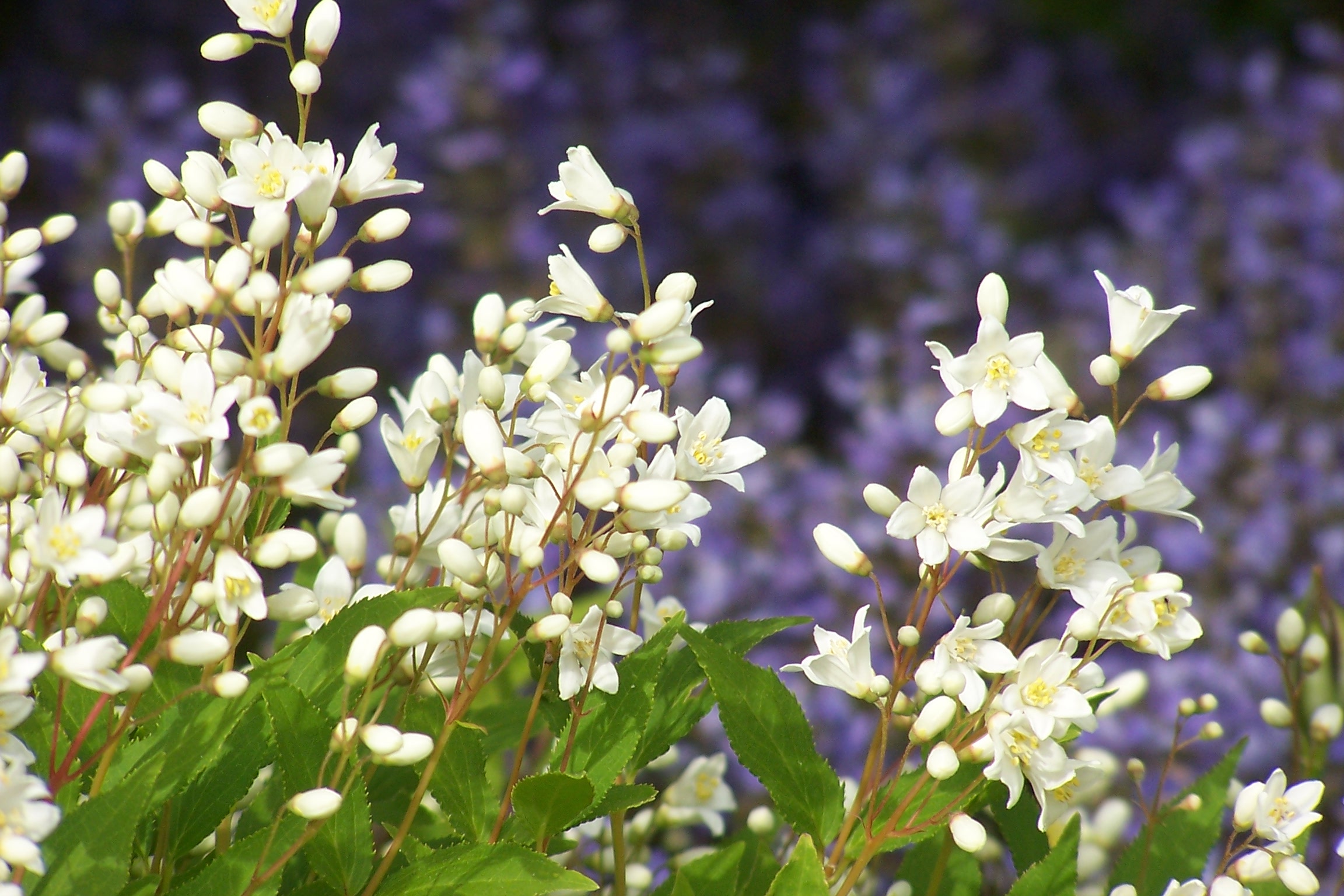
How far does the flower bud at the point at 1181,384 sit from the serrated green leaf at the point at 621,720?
1.05 ft

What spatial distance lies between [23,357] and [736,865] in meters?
0.50

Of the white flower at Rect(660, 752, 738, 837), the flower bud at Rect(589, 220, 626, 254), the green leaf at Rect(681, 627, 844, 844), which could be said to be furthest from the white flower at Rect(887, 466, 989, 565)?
the white flower at Rect(660, 752, 738, 837)

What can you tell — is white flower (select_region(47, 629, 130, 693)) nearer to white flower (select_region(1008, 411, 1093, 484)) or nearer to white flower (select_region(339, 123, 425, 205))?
white flower (select_region(339, 123, 425, 205))

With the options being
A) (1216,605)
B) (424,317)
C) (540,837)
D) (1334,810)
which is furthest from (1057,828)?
(424,317)

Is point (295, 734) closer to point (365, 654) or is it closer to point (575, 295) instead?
point (365, 654)

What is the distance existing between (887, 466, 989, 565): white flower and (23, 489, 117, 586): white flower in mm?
366

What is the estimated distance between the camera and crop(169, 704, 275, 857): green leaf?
2.08ft

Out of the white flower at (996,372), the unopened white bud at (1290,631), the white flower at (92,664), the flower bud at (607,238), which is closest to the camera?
the white flower at (92,664)

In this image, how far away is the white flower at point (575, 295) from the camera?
2.35ft

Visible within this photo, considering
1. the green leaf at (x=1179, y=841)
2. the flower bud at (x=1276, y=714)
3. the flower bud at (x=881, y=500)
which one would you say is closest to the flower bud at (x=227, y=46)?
the flower bud at (x=881, y=500)

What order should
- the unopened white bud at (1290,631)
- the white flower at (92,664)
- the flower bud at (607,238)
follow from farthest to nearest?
the unopened white bud at (1290,631) → the flower bud at (607,238) → the white flower at (92,664)

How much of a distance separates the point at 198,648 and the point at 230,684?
23mm

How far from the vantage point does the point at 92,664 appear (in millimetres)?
526

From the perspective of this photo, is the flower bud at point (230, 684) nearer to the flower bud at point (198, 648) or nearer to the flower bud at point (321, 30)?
the flower bud at point (198, 648)
